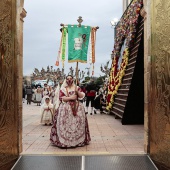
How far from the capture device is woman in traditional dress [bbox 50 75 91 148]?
264 inches

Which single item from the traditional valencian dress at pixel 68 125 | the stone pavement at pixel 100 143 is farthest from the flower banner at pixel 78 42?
the stone pavement at pixel 100 143

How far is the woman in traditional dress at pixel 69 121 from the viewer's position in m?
6.71

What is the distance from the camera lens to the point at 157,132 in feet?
16.6

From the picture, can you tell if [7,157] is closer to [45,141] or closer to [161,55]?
[45,141]

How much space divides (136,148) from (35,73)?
59005 millimetres

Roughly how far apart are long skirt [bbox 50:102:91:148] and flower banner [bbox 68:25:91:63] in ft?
4.78

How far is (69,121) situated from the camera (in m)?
6.75

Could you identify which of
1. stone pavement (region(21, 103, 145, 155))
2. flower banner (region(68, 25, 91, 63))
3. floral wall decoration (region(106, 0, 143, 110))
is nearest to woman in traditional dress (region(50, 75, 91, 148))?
stone pavement (region(21, 103, 145, 155))

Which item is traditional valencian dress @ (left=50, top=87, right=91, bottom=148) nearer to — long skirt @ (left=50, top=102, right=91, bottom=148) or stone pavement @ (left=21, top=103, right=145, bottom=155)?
long skirt @ (left=50, top=102, right=91, bottom=148)

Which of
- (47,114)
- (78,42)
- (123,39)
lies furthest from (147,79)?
(123,39)

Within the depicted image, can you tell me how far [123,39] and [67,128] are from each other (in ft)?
26.0

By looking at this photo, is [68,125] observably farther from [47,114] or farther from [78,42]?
[47,114]

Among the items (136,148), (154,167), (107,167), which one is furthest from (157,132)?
(136,148)

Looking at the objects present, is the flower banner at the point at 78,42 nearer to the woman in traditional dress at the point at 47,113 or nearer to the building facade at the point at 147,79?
the building facade at the point at 147,79
